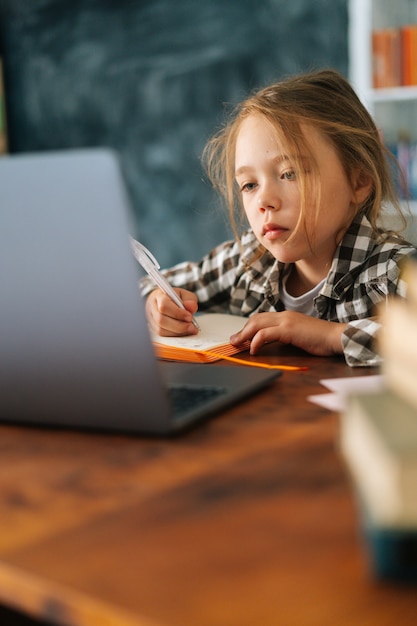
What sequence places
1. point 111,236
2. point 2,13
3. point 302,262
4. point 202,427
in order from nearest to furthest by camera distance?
point 111,236 → point 202,427 → point 302,262 → point 2,13

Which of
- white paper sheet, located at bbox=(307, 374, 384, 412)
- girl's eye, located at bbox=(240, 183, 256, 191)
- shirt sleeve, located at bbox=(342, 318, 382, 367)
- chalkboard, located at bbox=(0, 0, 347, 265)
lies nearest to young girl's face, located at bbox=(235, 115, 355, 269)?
girl's eye, located at bbox=(240, 183, 256, 191)

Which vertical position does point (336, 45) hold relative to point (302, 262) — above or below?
above

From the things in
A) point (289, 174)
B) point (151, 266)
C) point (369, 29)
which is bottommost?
point (151, 266)

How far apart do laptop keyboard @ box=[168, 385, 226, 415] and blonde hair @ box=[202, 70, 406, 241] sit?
0.60 metres

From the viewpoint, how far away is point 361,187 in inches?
57.1

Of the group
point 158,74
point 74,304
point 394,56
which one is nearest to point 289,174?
point 74,304

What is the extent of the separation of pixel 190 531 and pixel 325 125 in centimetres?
108

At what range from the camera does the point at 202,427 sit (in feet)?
2.24

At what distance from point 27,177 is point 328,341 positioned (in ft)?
1.92

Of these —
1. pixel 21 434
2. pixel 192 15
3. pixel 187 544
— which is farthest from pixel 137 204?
pixel 187 544

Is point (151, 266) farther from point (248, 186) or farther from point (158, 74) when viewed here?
point (158, 74)

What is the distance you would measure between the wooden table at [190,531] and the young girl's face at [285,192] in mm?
702

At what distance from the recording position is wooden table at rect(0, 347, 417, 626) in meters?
0.38

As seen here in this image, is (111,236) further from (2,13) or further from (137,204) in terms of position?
(2,13)
